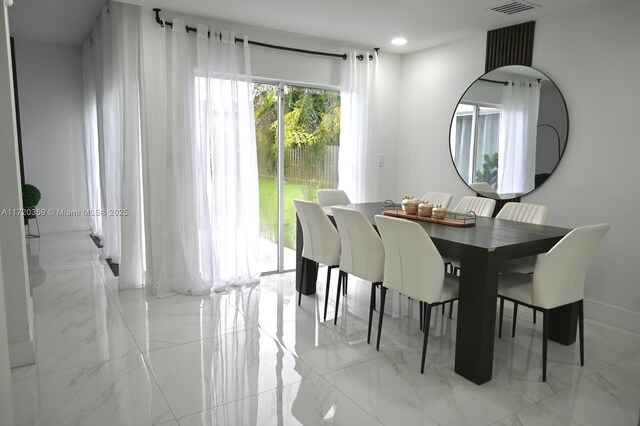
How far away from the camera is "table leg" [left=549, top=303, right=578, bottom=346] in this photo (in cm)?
308

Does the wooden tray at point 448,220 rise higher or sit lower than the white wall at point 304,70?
lower

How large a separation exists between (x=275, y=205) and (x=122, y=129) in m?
1.71

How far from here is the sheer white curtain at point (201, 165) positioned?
3.98 metres

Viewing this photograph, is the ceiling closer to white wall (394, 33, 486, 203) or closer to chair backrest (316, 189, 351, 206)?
white wall (394, 33, 486, 203)

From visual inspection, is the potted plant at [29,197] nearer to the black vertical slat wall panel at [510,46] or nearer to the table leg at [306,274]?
the table leg at [306,274]

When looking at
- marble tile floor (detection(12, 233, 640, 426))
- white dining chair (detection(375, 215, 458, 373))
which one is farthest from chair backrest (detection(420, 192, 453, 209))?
white dining chair (detection(375, 215, 458, 373))

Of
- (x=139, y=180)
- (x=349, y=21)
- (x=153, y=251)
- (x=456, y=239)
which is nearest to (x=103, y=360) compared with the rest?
(x=153, y=251)

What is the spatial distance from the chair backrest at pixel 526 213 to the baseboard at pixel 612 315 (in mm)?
865

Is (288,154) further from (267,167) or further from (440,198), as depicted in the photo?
(440,198)

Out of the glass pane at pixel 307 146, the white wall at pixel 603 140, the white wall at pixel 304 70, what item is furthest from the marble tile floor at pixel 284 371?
the white wall at pixel 304 70

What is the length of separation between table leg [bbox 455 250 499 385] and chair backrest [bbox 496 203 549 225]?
1.25m

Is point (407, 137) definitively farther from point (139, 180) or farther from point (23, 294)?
point (23, 294)

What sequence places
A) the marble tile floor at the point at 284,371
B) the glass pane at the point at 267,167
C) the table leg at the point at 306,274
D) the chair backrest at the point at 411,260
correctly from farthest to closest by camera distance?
the glass pane at the point at 267,167 < the table leg at the point at 306,274 < the chair backrest at the point at 411,260 < the marble tile floor at the point at 284,371

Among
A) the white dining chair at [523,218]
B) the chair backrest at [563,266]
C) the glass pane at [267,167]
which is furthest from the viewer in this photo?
the glass pane at [267,167]
